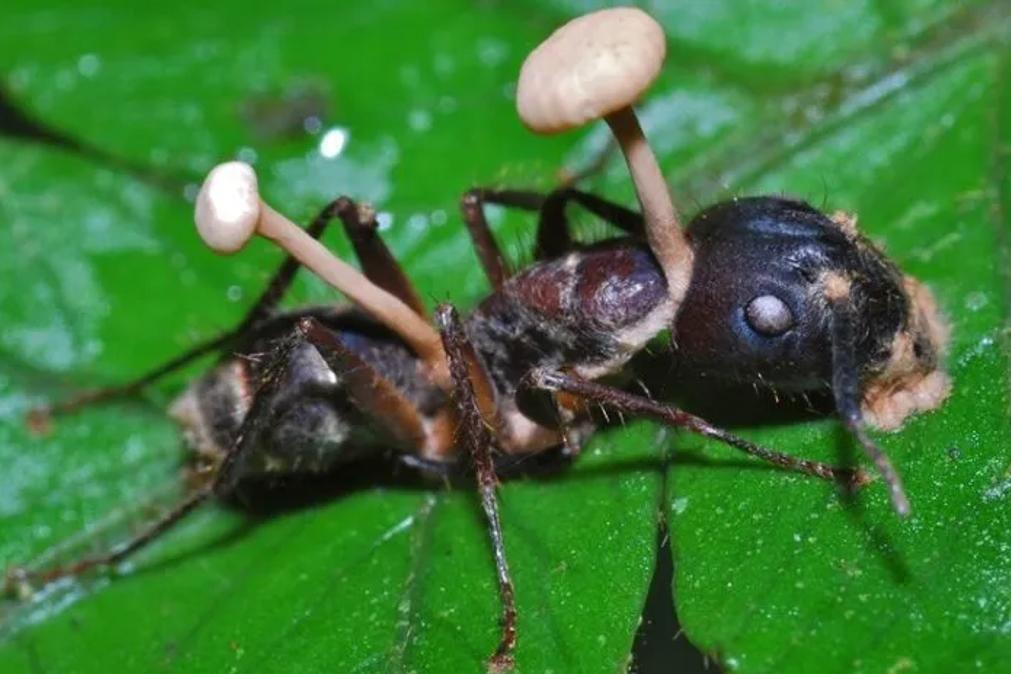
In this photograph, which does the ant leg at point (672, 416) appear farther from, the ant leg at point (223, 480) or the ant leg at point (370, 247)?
the ant leg at point (223, 480)

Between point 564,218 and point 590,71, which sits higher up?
point 590,71

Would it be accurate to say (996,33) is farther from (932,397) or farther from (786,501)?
(786,501)

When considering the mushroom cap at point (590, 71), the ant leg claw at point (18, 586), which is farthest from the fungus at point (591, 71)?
the ant leg claw at point (18, 586)

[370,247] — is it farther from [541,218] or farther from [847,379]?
[847,379]

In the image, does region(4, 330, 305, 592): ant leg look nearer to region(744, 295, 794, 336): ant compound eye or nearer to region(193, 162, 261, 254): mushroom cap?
region(193, 162, 261, 254): mushroom cap

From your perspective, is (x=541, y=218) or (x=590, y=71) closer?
(x=590, y=71)

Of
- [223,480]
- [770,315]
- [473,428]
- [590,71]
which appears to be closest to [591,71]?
[590,71]
